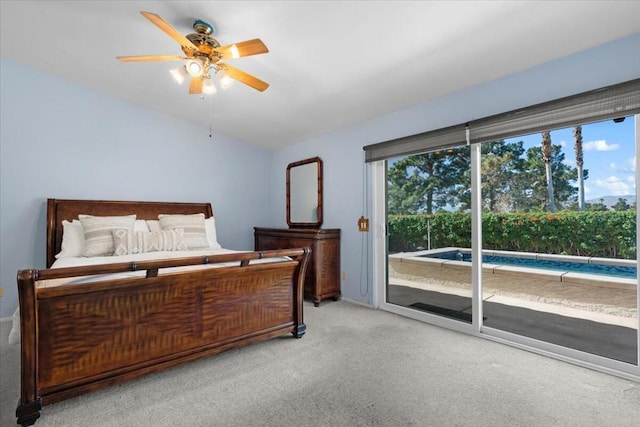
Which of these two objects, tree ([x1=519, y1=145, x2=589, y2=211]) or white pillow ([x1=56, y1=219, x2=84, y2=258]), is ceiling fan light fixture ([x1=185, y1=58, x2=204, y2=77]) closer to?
white pillow ([x1=56, y1=219, x2=84, y2=258])

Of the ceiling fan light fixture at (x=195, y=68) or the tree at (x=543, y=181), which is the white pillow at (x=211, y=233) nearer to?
the ceiling fan light fixture at (x=195, y=68)

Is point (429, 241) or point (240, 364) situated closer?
point (240, 364)

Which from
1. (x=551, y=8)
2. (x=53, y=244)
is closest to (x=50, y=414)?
(x=53, y=244)

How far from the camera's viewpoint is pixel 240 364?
2.19m

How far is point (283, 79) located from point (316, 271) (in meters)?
2.19

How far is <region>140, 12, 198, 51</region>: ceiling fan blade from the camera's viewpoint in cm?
175

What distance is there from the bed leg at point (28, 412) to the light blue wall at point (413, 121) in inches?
115

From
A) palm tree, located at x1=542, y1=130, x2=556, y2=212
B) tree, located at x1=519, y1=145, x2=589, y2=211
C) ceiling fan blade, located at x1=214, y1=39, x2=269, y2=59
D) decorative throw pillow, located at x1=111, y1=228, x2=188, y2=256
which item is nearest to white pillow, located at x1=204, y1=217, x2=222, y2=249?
decorative throw pillow, located at x1=111, y1=228, x2=188, y2=256

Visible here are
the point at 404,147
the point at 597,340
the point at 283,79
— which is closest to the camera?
the point at 597,340

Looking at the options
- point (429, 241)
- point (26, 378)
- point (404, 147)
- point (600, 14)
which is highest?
point (600, 14)

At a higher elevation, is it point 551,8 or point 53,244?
point 551,8

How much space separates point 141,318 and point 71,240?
2.03 m

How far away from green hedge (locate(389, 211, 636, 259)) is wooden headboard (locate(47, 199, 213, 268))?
2.95 meters

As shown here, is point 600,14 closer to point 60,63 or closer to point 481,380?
point 481,380
